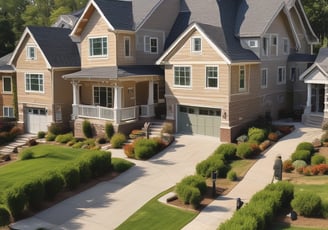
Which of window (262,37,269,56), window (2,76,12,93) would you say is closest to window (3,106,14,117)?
window (2,76,12,93)

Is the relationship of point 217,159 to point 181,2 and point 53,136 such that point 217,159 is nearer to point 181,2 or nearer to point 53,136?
point 53,136

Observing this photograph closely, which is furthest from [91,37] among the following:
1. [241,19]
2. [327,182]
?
[327,182]

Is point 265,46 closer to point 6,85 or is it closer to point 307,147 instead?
point 307,147

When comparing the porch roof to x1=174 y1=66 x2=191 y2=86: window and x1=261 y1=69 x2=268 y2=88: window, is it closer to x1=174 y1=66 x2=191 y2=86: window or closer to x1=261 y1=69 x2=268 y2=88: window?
x1=174 y1=66 x2=191 y2=86: window

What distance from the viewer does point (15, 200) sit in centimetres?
1972

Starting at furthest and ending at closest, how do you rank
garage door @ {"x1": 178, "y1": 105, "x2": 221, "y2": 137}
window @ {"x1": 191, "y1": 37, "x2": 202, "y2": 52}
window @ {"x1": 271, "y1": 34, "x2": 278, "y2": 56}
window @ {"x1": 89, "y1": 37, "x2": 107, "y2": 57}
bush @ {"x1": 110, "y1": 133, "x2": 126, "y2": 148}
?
1. window @ {"x1": 271, "y1": 34, "x2": 278, "y2": 56}
2. window @ {"x1": 89, "y1": 37, "x2": 107, "y2": 57}
3. garage door @ {"x1": 178, "y1": 105, "x2": 221, "y2": 137}
4. window @ {"x1": 191, "y1": 37, "x2": 202, "y2": 52}
5. bush @ {"x1": 110, "y1": 133, "x2": 126, "y2": 148}

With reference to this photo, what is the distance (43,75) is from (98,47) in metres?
5.64

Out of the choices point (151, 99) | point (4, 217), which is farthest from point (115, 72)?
point (4, 217)

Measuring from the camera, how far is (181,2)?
39.6m

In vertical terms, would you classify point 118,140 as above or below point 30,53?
below

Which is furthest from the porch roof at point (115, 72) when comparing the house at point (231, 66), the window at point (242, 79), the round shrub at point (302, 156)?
the round shrub at point (302, 156)

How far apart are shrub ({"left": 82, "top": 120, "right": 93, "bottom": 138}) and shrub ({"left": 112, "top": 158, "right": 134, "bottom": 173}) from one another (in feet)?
25.3

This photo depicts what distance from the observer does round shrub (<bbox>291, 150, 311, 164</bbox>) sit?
82.7 ft

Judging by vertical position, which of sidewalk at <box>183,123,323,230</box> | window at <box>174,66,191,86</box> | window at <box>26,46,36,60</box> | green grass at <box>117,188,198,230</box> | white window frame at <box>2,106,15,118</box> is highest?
window at <box>26,46,36,60</box>
